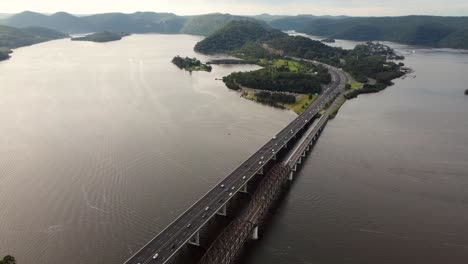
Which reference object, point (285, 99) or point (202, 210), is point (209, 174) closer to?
point (202, 210)

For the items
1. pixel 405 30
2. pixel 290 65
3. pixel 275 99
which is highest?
pixel 405 30

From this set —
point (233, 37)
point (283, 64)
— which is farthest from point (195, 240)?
point (233, 37)

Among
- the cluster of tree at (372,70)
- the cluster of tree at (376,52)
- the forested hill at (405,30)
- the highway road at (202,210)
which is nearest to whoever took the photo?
the highway road at (202,210)

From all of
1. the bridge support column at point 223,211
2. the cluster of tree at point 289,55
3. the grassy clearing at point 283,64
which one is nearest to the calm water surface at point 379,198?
the bridge support column at point 223,211

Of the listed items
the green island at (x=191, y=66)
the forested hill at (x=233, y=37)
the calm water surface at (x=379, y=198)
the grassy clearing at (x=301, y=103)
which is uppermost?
the forested hill at (x=233, y=37)

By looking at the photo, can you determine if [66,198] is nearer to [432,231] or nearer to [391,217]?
[391,217]

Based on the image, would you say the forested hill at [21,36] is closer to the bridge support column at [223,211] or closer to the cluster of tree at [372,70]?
the cluster of tree at [372,70]

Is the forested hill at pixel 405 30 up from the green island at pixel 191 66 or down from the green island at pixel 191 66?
up

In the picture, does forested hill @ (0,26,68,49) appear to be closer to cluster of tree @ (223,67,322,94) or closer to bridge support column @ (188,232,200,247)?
cluster of tree @ (223,67,322,94)

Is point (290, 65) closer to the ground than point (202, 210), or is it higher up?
higher up
